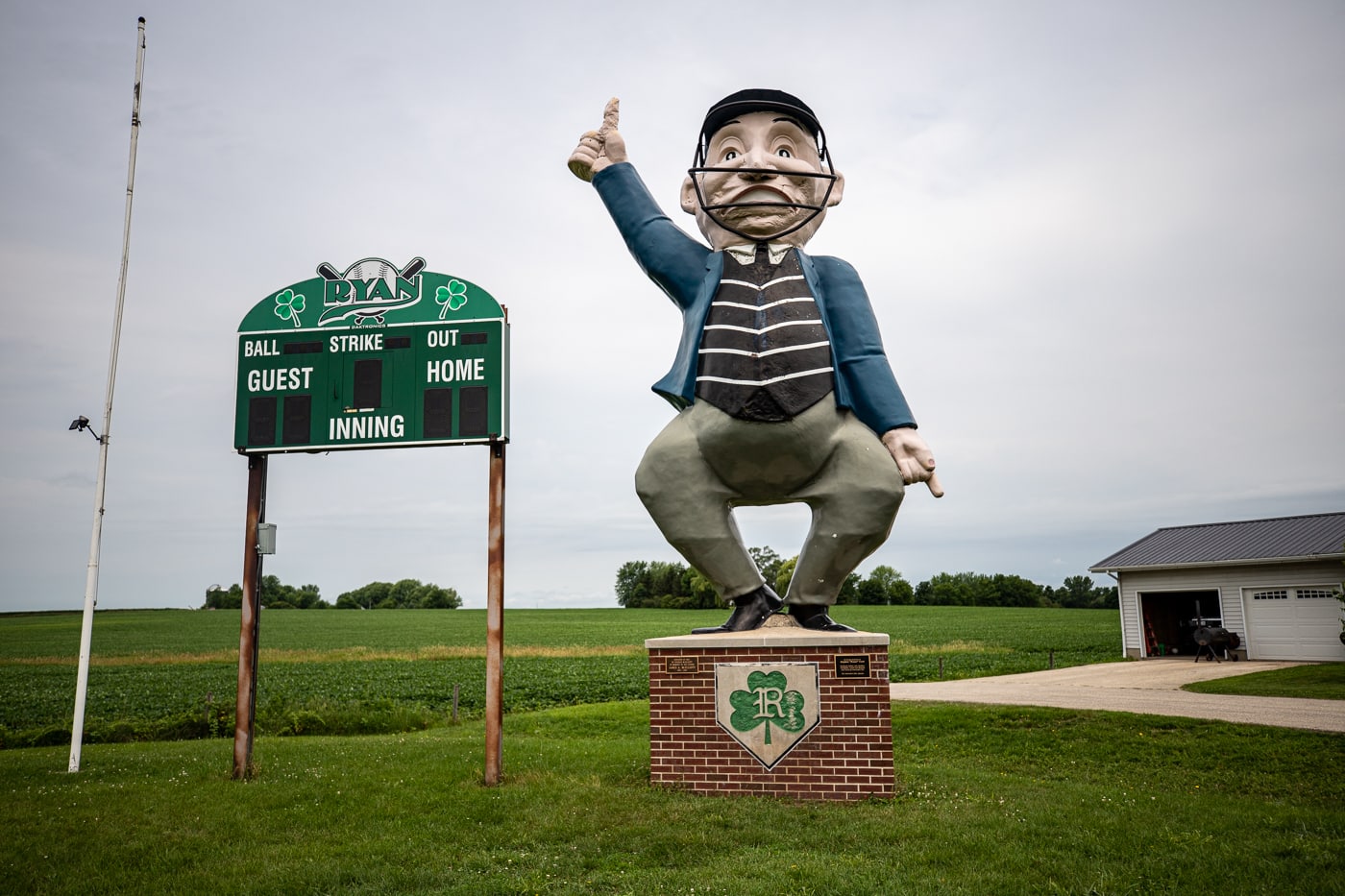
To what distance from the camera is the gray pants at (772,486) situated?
616 centimetres

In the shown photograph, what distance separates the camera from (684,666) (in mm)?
6328

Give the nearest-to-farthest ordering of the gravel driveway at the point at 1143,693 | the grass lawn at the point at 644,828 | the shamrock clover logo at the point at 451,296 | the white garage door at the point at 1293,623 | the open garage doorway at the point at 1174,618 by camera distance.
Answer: the grass lawn at the point at 644,828 → the shamrock clover logo at the point at 451,296 → the gravel driveway at the point at 1143,693 → the white garage door at the point at 1293,623 → the open garage doorway at the point at 1174,618

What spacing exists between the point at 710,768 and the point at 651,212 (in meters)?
4.11

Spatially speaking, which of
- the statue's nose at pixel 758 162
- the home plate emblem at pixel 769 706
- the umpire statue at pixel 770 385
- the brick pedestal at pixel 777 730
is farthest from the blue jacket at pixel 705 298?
the home plate emblem at pixel 769 706

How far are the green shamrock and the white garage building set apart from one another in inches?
597

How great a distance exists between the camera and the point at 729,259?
662 cm

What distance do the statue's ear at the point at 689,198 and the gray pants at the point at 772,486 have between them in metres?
1.62

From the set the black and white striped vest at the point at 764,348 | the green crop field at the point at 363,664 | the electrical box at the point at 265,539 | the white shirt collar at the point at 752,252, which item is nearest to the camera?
the black and white striped vest at the point at 764,348

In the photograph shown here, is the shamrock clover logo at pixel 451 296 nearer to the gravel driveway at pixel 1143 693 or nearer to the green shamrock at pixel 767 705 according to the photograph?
the green shamrock at pixel 767 705

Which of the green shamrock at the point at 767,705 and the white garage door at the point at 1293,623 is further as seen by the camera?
the white garage door at the point at 1293,623

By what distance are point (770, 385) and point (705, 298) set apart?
2.80ft

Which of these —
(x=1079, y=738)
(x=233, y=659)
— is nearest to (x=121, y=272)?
(x=1079, y=738)

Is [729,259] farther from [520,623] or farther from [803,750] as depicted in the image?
[520,623]

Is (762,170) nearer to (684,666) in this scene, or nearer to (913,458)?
(913,458)
